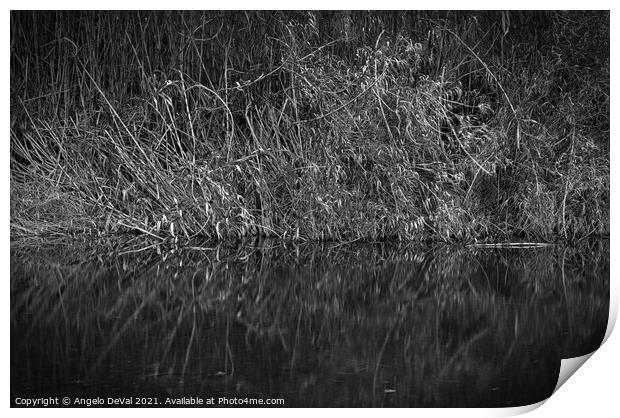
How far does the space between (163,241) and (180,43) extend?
2.78 feet

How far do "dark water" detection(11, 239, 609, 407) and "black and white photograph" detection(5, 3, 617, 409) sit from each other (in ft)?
0.04

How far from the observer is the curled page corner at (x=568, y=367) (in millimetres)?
3257

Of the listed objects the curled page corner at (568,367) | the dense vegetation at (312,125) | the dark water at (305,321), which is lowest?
the curled page corner at (568,367)

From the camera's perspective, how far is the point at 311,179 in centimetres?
441

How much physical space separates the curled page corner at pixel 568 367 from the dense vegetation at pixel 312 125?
0.81m

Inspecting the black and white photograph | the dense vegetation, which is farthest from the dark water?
the dense vegetation

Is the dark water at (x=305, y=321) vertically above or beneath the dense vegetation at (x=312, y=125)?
beneath

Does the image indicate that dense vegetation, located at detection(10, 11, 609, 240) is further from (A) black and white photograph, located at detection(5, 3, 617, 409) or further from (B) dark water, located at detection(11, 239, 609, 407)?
(B) dark water, located at detection(11, 239, 609, 407)

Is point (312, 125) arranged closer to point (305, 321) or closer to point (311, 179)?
point (311, 179)

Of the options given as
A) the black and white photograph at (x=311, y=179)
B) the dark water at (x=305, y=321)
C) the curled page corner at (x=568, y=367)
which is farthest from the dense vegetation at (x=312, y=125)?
the curled page corner at (x=568, y=367)

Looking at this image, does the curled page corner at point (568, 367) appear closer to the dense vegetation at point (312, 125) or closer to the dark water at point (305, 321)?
the dark water at point (305, 321)

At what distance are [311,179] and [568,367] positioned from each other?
4.95 feet

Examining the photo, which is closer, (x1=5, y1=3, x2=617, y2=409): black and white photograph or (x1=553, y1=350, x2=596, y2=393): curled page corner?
(x1=553, y1=350, x2=596, y2=393): curled page corner

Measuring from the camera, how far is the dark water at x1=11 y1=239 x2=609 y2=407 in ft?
10.1
